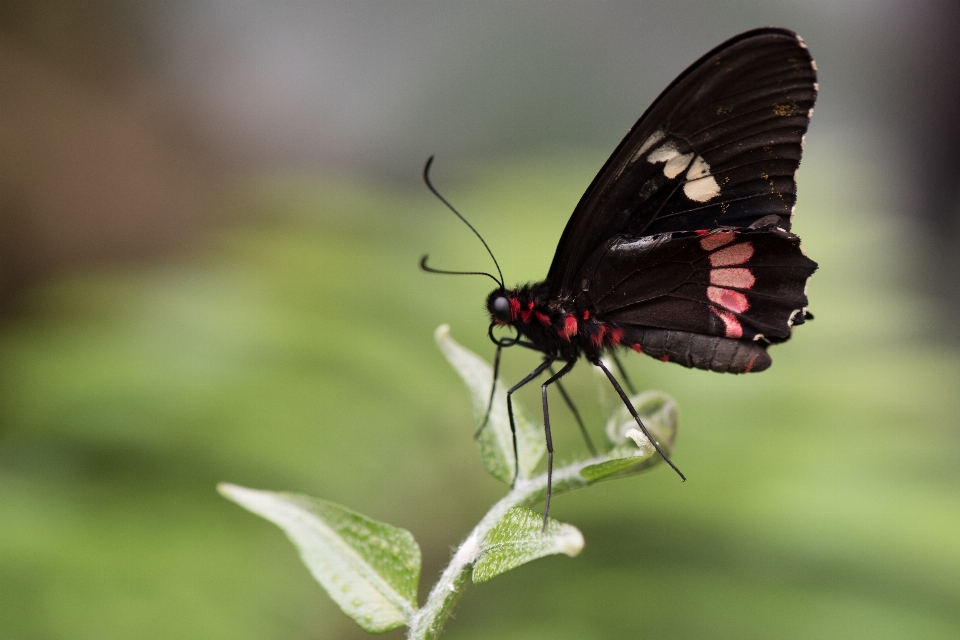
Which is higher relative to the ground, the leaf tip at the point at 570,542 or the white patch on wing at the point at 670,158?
the white patch on wing at the point at 670,158

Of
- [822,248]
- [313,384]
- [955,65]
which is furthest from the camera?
[955,65]

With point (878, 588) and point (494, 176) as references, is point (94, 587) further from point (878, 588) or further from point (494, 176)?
point (494, 176)

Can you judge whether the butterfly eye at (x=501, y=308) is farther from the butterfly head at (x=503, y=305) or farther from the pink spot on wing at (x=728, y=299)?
the pink spot on wing at (x=728, y=299)

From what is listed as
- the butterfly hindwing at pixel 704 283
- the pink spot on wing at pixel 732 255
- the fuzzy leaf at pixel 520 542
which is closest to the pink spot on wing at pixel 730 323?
the butterfly hindwing at pixel 704 283

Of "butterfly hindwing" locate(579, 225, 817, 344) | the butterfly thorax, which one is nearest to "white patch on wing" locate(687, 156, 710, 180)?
"butterfly hindwing" locate(579, 225, 817, 344)

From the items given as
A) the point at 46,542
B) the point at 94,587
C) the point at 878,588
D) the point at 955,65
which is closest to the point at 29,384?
the point at 46,542
